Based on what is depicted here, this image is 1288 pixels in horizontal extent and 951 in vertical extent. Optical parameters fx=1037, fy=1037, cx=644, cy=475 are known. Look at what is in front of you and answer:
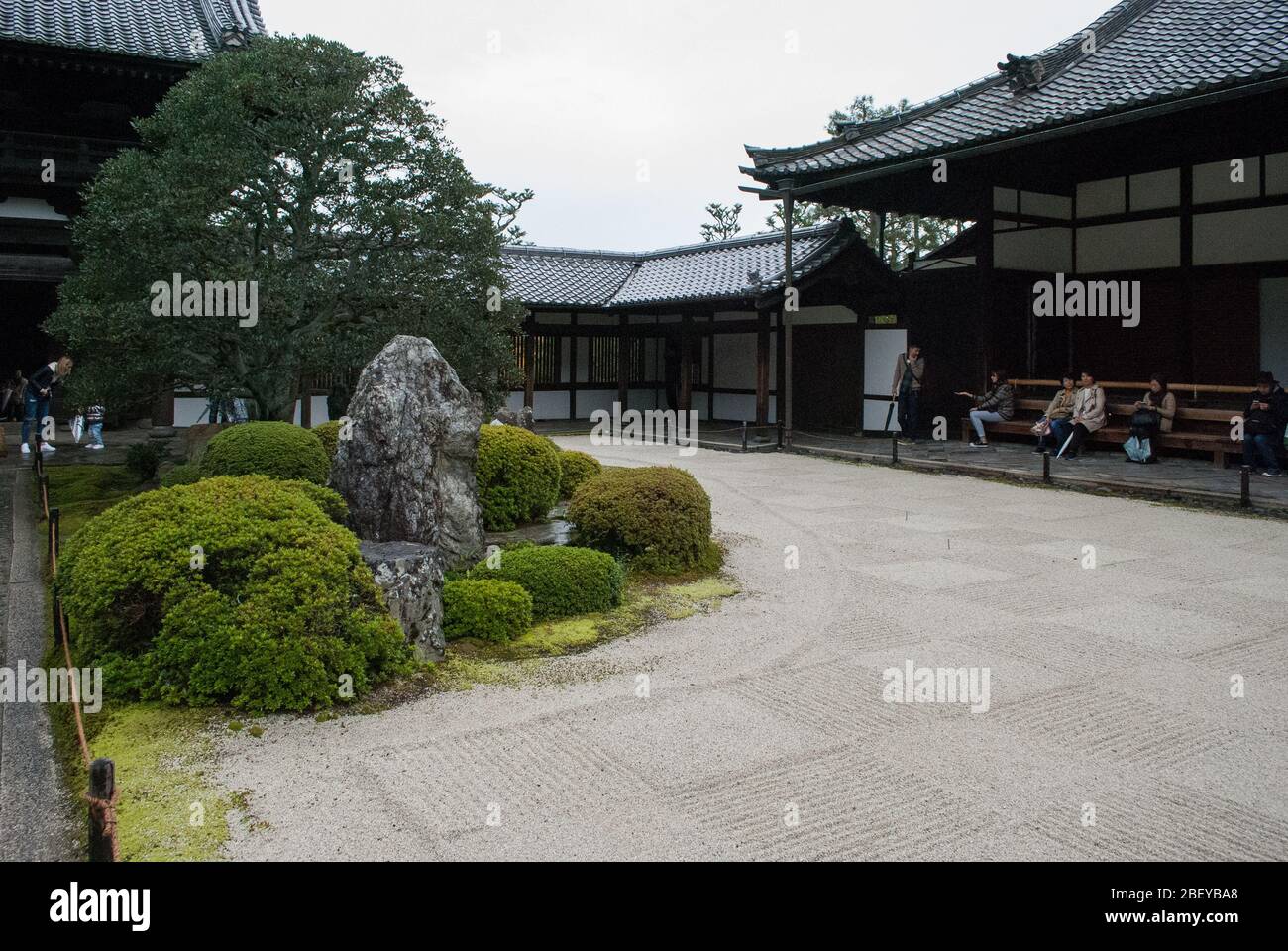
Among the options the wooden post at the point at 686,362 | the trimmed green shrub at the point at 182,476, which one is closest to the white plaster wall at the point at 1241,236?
the wooden post at the point at 686,362

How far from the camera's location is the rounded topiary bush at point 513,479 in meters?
10.7

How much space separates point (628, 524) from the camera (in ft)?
30.3

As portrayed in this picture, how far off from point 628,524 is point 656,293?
18.0 metres

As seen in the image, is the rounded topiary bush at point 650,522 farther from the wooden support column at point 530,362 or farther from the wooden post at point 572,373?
the wooden post at point 572,373

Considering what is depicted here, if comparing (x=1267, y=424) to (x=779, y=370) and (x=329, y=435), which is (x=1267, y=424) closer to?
(x=779, y=370)

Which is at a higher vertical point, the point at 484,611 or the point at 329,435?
the point at 329,435

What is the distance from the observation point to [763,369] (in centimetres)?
2308

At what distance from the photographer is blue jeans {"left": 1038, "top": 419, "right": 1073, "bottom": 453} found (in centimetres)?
1694

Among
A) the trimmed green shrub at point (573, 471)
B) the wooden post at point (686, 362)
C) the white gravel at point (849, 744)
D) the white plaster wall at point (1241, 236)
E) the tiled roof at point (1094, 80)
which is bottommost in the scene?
the white gravel at point (849, 744)

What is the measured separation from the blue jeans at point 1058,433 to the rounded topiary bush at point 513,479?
31.3 ft

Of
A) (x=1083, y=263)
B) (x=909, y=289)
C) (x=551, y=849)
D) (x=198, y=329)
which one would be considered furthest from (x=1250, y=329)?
(x=551, y=849)

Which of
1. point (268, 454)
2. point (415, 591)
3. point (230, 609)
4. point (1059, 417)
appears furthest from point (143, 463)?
point (1059, 417)

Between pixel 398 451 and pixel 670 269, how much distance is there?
2065 cm
